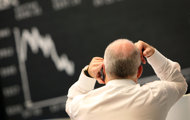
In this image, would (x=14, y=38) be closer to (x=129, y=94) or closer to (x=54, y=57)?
(x=54, y=57)

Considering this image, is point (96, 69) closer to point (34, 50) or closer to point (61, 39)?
point (61, 39)

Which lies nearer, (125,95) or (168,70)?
(125,95)

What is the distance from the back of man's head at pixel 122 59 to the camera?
1.15 meters

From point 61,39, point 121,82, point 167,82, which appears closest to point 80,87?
point 121,82

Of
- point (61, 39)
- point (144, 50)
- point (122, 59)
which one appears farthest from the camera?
point (61, 39)

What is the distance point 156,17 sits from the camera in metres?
1.90

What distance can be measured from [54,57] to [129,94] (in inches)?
41.3

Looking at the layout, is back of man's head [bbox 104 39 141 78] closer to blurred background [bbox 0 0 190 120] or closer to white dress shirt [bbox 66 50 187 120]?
white dress shirt [bbox 66 50 187 120]

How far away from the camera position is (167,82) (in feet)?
4.00

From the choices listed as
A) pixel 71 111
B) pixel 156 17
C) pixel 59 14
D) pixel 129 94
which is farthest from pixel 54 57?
pixel 129 94

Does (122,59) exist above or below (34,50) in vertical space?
above

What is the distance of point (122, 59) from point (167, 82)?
0.21m

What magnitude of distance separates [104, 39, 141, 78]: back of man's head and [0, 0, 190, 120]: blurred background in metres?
0.76

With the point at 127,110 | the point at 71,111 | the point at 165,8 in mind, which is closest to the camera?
the point at 127,110
